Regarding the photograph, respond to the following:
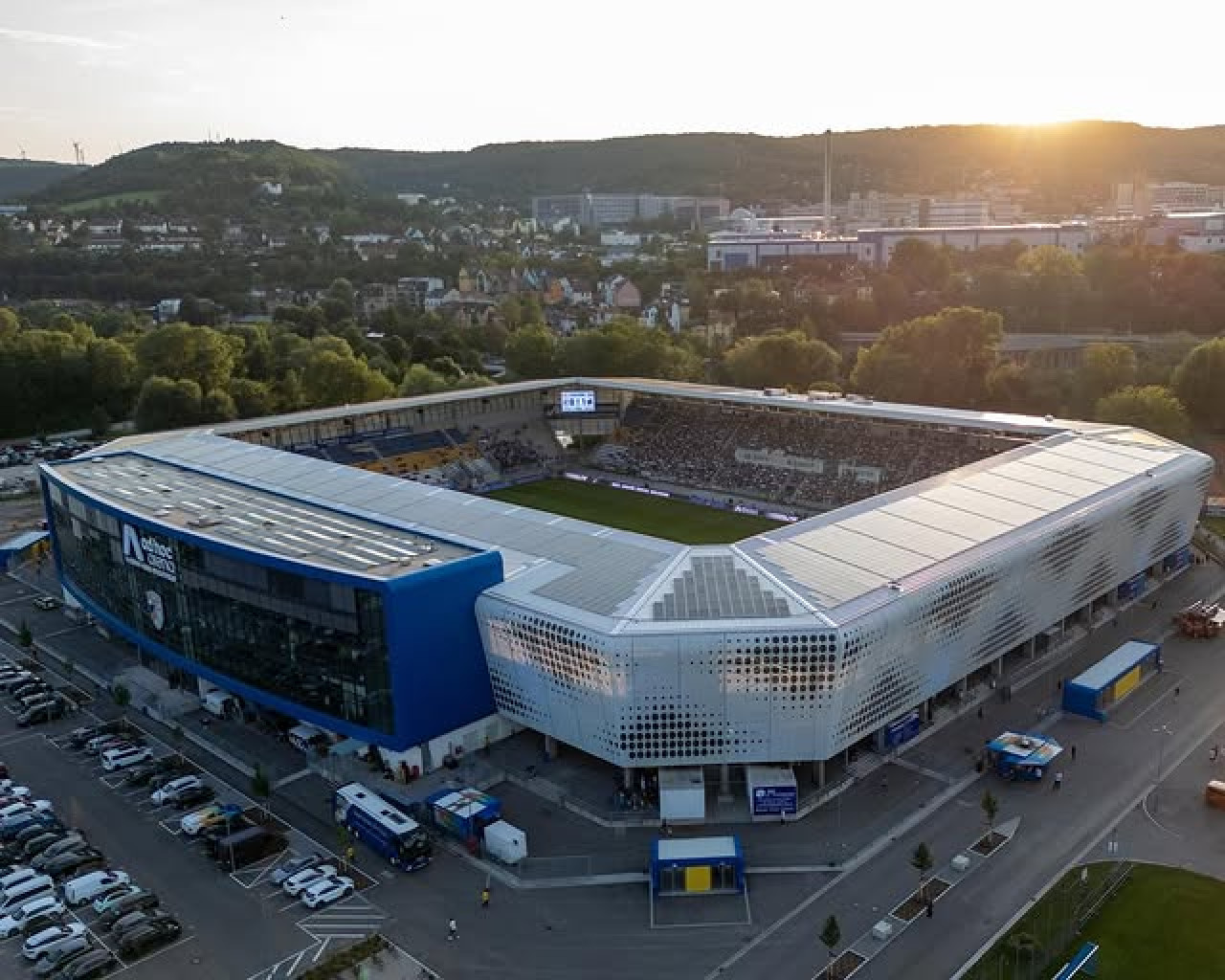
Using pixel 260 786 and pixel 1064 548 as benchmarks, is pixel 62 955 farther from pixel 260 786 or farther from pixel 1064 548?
pixel 1064 548

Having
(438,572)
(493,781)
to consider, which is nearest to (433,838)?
(493,781)

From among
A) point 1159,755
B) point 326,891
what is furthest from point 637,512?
point 326,891

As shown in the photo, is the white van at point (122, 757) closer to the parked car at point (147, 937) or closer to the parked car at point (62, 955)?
the parked car at point (62, 955)

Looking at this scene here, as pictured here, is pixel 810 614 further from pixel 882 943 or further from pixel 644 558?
pixel 882 943

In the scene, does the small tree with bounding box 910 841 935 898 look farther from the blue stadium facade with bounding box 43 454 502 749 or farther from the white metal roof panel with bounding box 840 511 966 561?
the blue stadium facade with bounding box 43 454 502 749

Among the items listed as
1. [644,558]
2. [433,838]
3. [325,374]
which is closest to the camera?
[433,838]
